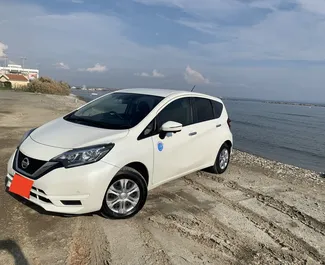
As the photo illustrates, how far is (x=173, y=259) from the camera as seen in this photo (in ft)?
10.8

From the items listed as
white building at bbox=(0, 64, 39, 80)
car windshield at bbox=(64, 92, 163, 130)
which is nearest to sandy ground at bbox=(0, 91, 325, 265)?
car windshield at bbox=(64, 92, 163, 130)

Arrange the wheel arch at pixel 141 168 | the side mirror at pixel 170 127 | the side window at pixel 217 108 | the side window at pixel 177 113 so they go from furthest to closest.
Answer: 1. the side window at pixel 217 108
2. the side window at pixel 177 113
3. the side mirror at pixel 170 127
4. the wheel arch at pixel 141 168

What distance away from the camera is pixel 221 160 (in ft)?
21.1

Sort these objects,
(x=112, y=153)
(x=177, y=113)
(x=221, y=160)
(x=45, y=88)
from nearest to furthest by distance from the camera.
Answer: (x=112, y=153) < (x=177, y=113) < (x=221, y=160) < (x=45, y=88)

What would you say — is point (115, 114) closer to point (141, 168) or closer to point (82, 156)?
point (141, 168)

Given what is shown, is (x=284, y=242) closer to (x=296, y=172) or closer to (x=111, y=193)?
(x=111, y=193)

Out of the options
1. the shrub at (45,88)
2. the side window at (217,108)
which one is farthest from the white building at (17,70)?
the side window at (217,108)

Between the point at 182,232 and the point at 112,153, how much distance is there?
4.44 ft

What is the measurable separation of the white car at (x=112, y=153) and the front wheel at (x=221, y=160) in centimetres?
65

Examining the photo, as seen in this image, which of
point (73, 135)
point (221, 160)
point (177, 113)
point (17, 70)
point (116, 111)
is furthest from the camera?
point (17, 70)

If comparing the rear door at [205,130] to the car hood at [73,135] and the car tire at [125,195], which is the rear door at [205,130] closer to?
the car tire at [125,195]

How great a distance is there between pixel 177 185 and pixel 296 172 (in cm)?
408

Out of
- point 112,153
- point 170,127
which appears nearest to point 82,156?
point 112,153

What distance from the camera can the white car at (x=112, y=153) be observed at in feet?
11.9
